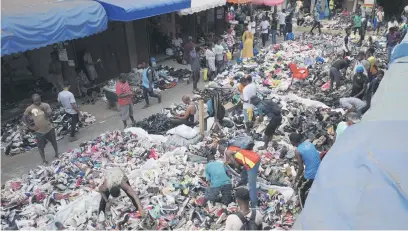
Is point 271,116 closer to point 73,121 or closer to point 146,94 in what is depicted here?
point 146,94

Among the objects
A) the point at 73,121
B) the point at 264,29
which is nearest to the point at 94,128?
the point at 73,121

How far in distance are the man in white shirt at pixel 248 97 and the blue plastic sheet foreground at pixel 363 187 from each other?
3803 mm

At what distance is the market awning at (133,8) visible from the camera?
1202 centimetres

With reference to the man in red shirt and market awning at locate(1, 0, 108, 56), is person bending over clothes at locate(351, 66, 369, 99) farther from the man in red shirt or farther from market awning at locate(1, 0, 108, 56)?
market awning at locate(1, 0, 108, 56)

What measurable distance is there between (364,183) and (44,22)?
894 cm

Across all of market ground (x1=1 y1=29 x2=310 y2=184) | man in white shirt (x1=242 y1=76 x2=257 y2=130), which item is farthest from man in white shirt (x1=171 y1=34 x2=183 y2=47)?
man in white shirt (x1=242 y1=76 x2=257 y2=130)

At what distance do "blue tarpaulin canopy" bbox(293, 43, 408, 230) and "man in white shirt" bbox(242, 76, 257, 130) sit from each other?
11.0ft

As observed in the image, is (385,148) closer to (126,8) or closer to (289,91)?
(289,91)

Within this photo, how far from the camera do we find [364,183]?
4.95 meters

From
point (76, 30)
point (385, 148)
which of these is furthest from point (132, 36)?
point (385, 148)

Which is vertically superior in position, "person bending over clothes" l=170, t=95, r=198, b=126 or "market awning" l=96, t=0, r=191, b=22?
"market awning" l=96, t=0, r=191, b=22

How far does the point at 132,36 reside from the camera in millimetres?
15227

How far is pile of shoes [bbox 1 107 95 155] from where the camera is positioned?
32.8ft

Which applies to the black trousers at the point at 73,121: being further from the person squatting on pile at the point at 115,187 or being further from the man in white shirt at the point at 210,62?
the man in white shirt at the point at 210,62
